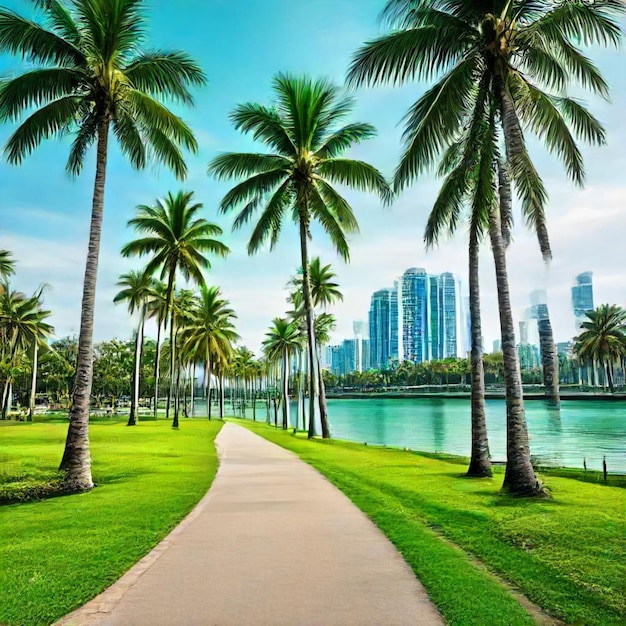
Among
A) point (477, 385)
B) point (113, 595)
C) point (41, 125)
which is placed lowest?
point (113, 595)

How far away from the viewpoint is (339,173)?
24.8 metres

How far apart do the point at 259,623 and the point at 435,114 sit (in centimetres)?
1086

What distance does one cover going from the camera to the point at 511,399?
11.2 meters

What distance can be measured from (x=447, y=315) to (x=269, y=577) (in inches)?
6879

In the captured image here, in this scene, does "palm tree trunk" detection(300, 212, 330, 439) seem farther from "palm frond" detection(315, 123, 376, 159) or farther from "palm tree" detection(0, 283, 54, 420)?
"palm tree" detection(0, 283, 54, 420)

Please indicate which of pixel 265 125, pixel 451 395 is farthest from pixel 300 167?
pixel 451 395

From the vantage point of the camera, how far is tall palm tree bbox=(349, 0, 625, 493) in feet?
36.8

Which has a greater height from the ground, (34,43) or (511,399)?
(34,43)

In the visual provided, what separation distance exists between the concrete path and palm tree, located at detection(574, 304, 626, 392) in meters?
63.1

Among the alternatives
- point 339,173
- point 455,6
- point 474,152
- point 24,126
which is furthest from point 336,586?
point 339,173

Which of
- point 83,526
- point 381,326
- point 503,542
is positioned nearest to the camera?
point 503,542

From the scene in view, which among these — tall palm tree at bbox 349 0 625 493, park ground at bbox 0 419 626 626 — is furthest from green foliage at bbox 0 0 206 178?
park ground at bbox 0 419 626 626

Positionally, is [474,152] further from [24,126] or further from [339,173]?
[339,173]

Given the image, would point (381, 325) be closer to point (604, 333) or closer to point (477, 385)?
point (604, 333)
